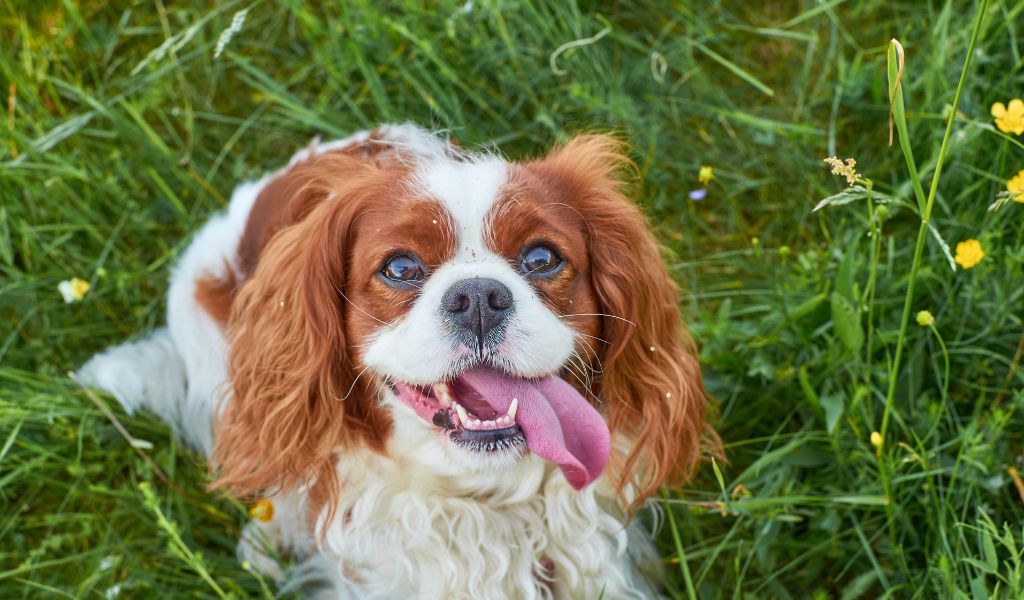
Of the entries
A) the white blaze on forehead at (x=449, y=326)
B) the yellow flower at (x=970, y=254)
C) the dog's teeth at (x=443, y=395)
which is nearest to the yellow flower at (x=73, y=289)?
the white blaze on forehead at (x=449, y=326)

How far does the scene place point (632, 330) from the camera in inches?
104

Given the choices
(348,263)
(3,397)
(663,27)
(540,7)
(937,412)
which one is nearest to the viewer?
(348,263)

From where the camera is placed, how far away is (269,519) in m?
3.05

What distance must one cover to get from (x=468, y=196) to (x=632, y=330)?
545 mm

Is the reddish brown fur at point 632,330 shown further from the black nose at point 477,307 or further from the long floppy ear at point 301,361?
the long floppy ear at point 301,361

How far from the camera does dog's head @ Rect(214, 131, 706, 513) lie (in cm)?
236

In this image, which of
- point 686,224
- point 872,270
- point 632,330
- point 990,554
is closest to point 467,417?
point 632,330

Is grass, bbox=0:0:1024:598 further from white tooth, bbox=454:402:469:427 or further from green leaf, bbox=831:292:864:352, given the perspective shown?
white tooth, bbox=454:402:469:427

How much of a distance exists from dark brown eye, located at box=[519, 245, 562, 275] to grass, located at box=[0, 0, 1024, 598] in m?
0.62

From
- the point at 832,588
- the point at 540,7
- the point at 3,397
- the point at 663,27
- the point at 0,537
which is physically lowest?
the point at 832,588

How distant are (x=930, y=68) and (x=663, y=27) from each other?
1.08 metres

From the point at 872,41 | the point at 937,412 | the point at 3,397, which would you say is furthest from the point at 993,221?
the point at 3,397

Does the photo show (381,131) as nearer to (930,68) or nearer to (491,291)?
(491,291)

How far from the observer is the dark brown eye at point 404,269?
244cm
